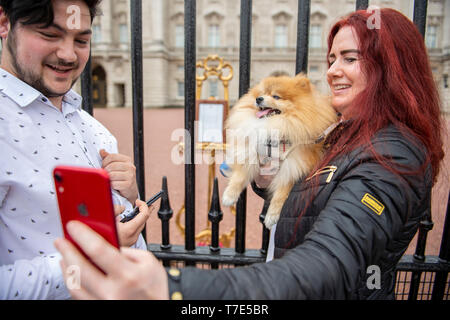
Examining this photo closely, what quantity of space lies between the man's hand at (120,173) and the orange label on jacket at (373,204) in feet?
3.31

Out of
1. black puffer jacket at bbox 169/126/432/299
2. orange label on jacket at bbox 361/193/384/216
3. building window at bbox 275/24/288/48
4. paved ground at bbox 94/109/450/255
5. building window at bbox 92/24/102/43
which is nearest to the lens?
black puffer jacket at bbox 169/126/432/299

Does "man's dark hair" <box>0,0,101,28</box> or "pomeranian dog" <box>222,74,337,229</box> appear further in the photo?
"pomeranian dog" <box>222,74,337,229</box>

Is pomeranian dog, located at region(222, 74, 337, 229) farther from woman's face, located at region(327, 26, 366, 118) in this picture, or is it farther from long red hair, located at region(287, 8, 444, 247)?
long red hair, located at region(287, 8, 444, 247)

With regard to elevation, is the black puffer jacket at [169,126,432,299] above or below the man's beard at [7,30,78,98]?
below

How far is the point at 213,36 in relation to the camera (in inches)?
926

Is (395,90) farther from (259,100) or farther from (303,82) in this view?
(259,100)

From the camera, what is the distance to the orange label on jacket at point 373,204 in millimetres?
847

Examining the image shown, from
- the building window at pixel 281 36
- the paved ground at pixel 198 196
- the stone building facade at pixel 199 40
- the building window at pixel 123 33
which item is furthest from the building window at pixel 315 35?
the paved ground at pixel 198 196

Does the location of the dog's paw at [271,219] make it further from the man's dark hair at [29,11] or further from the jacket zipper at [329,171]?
the man's dark hair at [29,11]

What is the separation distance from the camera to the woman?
0.59 metres

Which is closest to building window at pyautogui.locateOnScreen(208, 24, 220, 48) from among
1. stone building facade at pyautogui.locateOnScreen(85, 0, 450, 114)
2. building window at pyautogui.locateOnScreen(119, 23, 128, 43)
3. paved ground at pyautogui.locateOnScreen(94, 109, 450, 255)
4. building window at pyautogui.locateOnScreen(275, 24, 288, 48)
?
stone building facade at pyautogui.locateOnScreen(85, 0, 450, 114)
